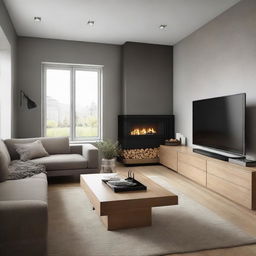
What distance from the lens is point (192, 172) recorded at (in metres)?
4.50

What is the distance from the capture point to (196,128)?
4.90m

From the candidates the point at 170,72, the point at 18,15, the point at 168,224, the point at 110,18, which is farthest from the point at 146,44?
the point at 168,224

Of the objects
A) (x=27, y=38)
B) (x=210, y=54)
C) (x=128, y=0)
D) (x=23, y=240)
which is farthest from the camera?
(x=27, y=38)

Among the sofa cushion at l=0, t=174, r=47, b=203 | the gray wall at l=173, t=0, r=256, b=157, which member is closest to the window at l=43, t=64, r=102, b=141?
the gray wall at l=173, t=0, r=256, b=157

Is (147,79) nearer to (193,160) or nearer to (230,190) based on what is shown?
(193,160)

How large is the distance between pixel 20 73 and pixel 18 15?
1493 millimetres

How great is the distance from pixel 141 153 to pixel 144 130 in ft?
1.74

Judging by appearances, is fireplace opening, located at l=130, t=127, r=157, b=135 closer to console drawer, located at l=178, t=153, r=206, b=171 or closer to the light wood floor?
the light wood floor

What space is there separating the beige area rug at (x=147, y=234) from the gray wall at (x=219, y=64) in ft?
4.75

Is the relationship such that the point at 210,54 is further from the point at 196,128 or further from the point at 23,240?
the point at 23,240

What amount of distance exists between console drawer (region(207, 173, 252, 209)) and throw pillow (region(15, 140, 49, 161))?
107 inches

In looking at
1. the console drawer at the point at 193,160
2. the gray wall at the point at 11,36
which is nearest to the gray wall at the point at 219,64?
the console drawer at the point at 193,160

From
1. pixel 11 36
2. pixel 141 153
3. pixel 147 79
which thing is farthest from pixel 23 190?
pixel 147 79

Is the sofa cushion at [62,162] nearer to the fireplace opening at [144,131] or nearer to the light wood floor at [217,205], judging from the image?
the light wood floor at [217,205]
